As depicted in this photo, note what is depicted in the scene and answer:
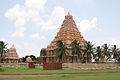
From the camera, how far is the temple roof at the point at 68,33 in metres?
82.1

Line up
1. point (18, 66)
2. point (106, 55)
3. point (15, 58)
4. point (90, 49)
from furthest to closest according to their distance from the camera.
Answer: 1. point (15, 58)
2. point (106, 55)
3. point (90, 49)
4. point (18, 66)

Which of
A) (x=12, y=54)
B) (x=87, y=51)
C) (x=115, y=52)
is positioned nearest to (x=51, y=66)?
(x=87, y=51)

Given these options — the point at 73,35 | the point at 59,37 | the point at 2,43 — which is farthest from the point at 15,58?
the point at 73,35

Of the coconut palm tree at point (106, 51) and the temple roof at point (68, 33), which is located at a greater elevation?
the temple roof at point (68, 33)

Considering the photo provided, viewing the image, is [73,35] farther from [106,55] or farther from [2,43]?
[2,43]

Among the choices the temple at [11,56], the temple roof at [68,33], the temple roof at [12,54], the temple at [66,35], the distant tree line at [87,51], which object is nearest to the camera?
the distant tree line at [87,51]

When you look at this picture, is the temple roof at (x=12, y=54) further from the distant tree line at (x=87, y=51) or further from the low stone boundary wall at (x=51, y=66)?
the low stone boundary wall at (x=51, y=66)

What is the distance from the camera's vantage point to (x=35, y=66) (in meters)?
62.7

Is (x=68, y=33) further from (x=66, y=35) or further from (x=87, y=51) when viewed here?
(x=87, y=51)

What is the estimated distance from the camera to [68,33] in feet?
271

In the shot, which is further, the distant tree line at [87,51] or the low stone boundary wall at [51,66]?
the distant tree line at [87,51]

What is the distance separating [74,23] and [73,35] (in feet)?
24.0

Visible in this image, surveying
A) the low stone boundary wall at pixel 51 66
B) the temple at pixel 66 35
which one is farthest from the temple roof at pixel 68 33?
the low stone boundary wall at pixel 51 66

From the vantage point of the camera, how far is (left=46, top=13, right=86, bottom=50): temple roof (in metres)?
82.1
